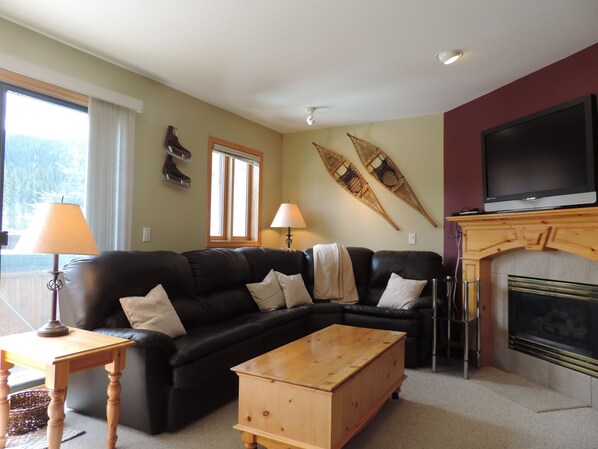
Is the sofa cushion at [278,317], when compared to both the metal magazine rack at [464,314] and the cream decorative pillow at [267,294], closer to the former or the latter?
the cream decorative pillow at [267,294]

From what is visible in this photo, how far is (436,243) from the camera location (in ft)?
14.2

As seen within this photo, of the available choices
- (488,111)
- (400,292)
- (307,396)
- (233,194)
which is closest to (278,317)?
(400,292)

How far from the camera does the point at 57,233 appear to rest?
2.00m

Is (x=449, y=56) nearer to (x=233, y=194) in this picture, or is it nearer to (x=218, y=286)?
(x=218, y=286)

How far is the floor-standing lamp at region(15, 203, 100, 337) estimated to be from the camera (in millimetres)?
1967

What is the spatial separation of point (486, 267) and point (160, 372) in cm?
286

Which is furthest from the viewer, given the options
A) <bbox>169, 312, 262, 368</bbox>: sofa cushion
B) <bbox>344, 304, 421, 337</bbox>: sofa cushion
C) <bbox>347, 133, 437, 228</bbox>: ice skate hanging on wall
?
<bbox>347, 133, 437, 228</bbox>: ice skate hanging on wall

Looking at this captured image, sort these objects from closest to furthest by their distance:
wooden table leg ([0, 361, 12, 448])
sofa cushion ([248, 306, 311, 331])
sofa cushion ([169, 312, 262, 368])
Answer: wooden table leg ([0, 361, 12, 448])
sofa cushion ([169, 312, 262, 368])
sofa cushion ([248, 306, 311, 331])

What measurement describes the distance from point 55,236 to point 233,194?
2.76 meters

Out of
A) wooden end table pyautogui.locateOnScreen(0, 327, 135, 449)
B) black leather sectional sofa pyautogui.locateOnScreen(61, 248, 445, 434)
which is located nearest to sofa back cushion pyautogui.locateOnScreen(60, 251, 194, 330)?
black leather sectional sofa pyautogui.locateOnScreen(61, 248, 445, 434)

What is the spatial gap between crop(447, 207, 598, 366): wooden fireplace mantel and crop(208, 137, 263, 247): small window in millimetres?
2329

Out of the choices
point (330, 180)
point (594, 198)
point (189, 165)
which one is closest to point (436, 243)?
point (330, 180)

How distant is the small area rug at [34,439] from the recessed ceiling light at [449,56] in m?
3.33

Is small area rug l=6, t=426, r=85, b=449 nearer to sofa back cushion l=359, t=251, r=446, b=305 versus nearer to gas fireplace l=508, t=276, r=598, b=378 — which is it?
sofa back cushion l=359, t=251, r=446, b=305
